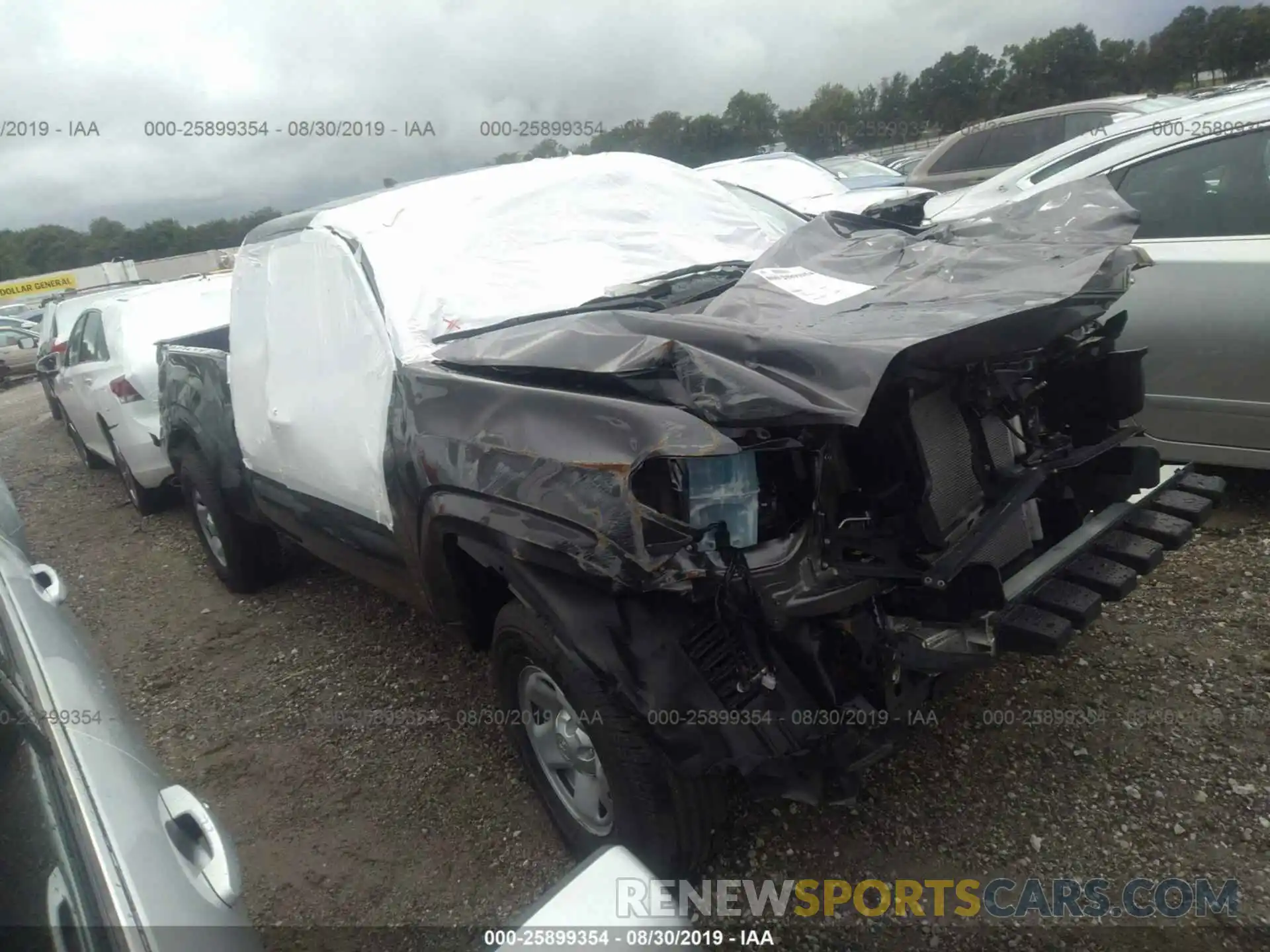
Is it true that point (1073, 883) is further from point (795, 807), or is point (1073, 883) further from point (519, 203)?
point (519, 203)

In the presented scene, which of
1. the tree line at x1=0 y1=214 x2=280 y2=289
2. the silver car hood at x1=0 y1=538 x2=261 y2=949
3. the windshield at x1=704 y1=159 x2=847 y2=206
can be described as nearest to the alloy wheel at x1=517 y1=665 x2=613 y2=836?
the silver car hood at x1=0 y1=538 x2=261 y2=949

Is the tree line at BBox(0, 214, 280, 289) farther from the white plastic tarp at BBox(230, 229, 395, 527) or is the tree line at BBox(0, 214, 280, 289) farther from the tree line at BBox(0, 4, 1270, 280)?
the white plastic tarp at BBox(230, 229, 395, 527)

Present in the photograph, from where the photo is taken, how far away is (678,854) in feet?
7.14

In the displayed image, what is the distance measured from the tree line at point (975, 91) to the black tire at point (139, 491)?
22.7ft

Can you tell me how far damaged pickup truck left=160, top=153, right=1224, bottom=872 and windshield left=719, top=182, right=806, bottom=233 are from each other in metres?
0.79

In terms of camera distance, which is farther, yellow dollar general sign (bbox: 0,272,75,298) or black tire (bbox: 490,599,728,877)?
yellow dollar general sign (bbox: 0,272,75,298)

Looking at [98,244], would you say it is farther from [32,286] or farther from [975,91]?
[975,91]

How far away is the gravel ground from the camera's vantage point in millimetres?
2326

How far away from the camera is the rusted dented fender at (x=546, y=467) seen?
5.96 feet

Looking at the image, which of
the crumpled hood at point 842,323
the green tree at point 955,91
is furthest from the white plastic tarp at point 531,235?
the green tree at point 955,91

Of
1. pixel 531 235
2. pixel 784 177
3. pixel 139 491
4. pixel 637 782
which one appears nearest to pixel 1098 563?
pixel 637 782

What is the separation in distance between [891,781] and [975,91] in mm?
21010

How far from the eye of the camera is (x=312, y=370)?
3.25 m

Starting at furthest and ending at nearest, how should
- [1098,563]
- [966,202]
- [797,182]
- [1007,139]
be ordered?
1. [1007,139]
2. [797,182]
3. [966,202]
4. [1098,563]
